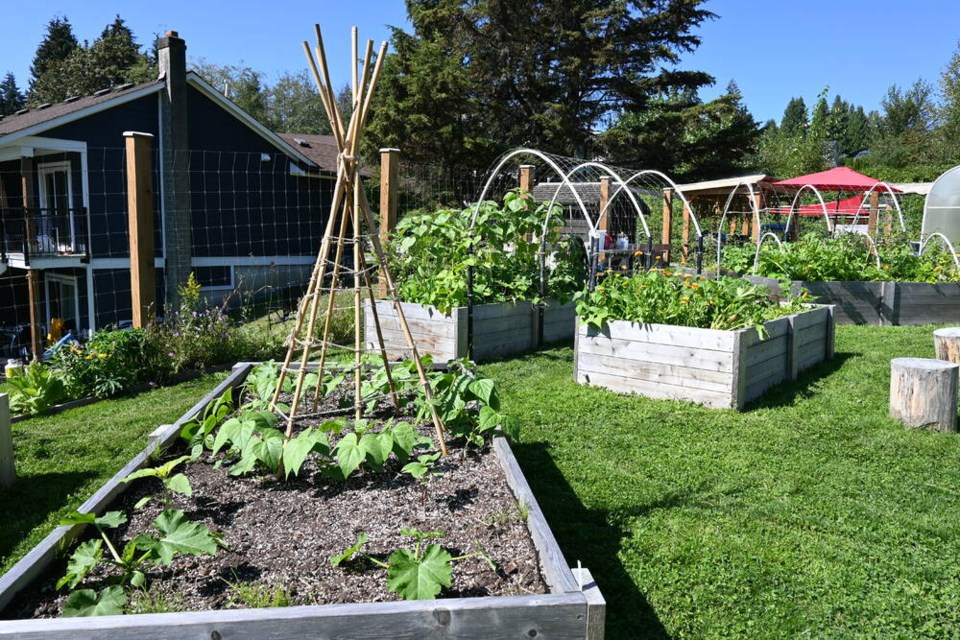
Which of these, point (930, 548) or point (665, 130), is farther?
point (665, 130)

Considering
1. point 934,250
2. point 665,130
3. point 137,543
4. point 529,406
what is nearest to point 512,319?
point 529,406

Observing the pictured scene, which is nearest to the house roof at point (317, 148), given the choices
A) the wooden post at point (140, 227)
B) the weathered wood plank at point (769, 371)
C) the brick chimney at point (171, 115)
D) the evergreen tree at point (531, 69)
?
the evergreen tree at point (531, 69)

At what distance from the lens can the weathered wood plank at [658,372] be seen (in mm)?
4691

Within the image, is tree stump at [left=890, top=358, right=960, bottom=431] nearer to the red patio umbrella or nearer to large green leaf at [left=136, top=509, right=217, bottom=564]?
large green leaf at [left=136, top=509, right=217, bottom=564]

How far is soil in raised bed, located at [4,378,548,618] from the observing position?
2129 millimetres

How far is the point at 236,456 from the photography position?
3227 millimetres

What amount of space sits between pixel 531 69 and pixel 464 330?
689 inches

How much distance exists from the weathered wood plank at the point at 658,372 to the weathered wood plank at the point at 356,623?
309 cm

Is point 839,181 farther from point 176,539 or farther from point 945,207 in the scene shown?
point 176,539

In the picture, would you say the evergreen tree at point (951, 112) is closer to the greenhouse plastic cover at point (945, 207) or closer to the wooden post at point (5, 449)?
the greenhouse plastic cover at point (945, 207)

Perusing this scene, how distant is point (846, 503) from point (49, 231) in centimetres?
1518

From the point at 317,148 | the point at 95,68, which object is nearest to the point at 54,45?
the point at 95,68

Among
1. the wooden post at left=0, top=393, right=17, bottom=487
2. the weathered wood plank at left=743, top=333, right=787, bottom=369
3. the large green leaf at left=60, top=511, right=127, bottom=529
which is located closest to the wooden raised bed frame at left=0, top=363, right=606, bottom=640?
the large green leaf at left=60, top=511, right=127, bottom=529

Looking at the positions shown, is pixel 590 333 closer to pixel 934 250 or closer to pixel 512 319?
pixel 512 319
